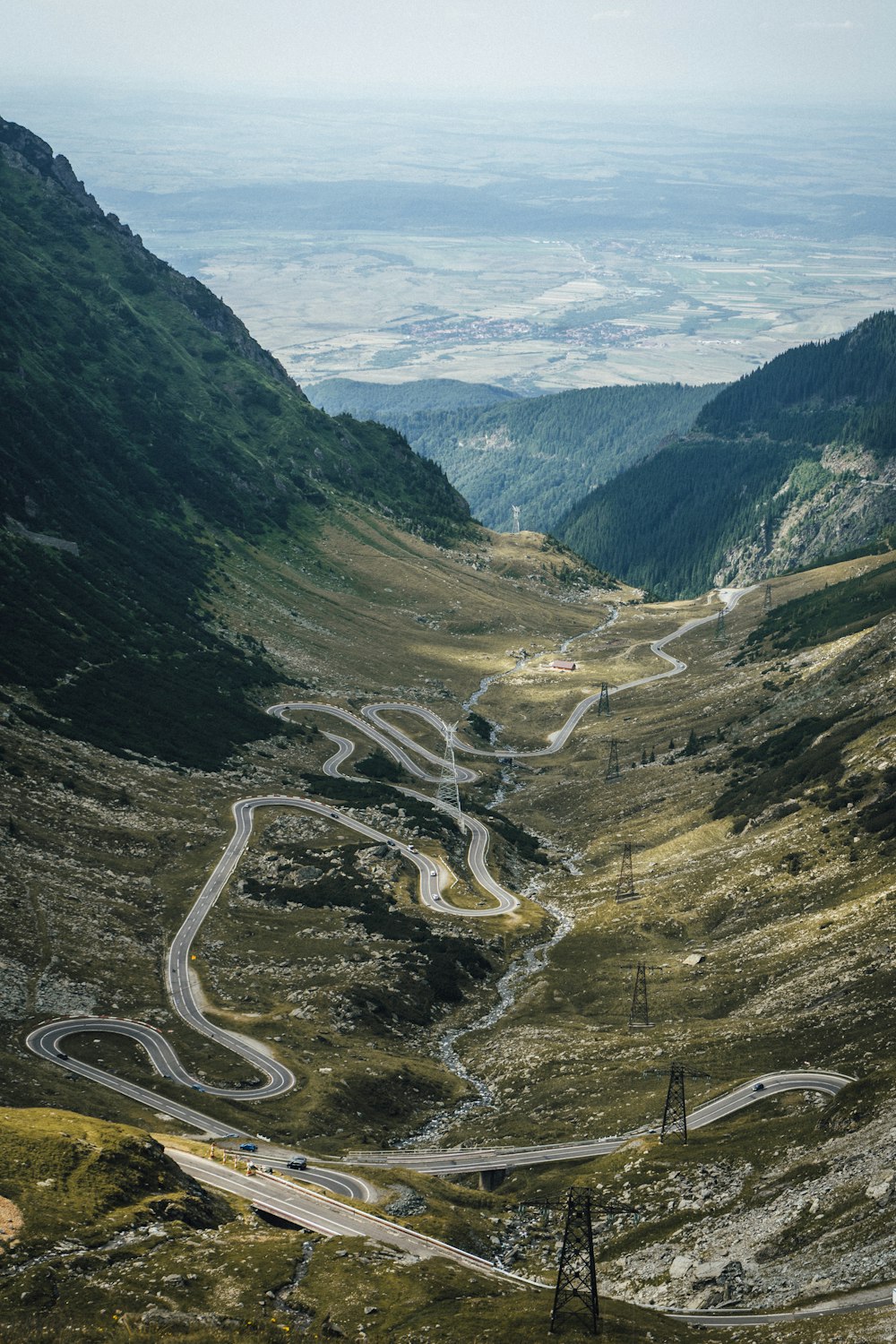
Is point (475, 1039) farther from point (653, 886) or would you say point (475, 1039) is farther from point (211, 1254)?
point (211, 1254)

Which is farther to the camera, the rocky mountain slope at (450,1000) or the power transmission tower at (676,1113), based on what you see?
the power transmission tower at (676,1113)

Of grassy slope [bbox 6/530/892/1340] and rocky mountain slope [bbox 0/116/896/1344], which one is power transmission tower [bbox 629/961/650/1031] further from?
grassy slope [bbox 6/530/892/1340]

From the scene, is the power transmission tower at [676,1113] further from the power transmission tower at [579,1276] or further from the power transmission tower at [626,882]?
the power transmission tower at [626,882]

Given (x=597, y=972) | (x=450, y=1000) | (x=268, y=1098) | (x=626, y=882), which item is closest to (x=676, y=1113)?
(x=268, y=1098)

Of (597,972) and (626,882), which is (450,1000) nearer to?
(597,972)

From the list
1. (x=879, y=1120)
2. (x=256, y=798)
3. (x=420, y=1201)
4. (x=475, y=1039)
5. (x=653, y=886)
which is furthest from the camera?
(x=256, y=798)

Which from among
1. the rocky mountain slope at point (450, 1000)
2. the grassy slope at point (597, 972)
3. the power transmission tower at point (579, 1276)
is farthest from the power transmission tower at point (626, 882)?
the power transmission tower at point (579, 1276)

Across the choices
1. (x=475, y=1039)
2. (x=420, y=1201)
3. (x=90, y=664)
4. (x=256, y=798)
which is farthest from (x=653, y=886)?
(x=90, y=664)
